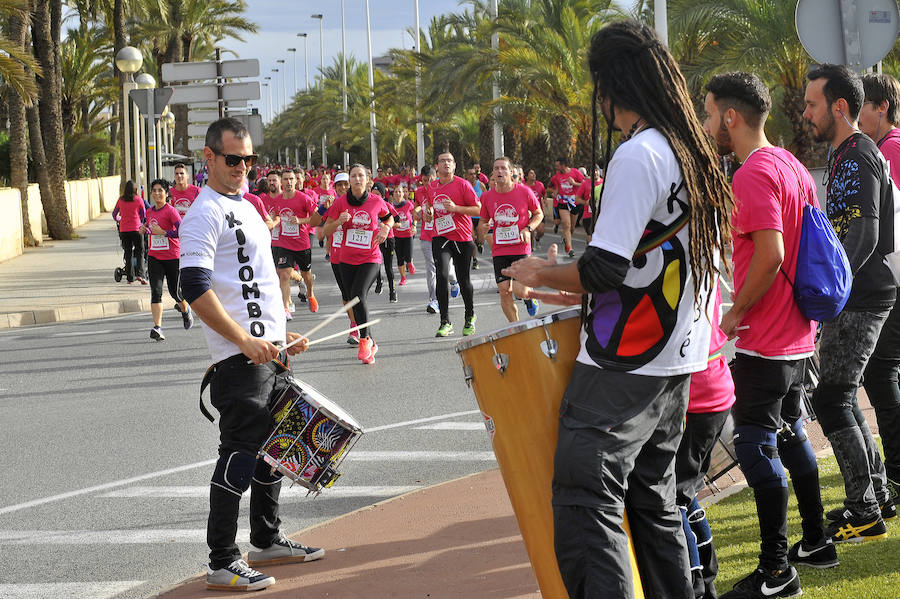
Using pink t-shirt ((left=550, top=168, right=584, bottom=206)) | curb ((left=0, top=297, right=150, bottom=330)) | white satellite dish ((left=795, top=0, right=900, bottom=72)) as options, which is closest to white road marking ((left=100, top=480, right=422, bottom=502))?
white satellite dish ((left=795, top=0, right=900, bottom=72))

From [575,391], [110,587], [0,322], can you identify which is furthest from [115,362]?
[575,391]

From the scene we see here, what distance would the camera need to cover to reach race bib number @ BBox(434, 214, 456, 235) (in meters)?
13.2

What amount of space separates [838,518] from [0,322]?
1356 centimetres

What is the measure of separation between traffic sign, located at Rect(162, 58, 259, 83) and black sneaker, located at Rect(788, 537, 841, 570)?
22.7 meters

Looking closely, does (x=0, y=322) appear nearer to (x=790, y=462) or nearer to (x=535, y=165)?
(x=790, y=462)

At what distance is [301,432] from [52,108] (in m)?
28.1

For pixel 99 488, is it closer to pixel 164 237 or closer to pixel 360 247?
pixel 360 247

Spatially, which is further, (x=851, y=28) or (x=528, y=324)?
(x=851, y=28)

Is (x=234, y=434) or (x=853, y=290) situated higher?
(x=853, y=290)

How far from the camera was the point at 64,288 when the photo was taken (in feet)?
63.8

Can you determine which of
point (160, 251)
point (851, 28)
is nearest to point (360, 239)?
point (160, 251)

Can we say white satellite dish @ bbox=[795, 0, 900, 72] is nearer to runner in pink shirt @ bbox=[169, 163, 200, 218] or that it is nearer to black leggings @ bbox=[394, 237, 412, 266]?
runner in pink shirt @ bbox=[169, 163, 200, 218]

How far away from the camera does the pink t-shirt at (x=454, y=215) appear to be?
13.2m

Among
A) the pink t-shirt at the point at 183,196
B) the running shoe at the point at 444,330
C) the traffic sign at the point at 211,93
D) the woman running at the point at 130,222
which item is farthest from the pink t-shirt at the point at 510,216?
the traffic sign at the point at 211,93
